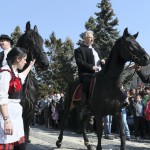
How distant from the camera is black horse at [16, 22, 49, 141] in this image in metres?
7.67

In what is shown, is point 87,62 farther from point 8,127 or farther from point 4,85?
point 8,127

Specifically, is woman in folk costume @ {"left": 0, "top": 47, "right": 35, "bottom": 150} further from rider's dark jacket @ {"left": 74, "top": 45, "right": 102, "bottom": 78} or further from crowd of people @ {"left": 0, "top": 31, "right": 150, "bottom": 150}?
rider's dark jacket @ {"left": 74, "top": 45, "right": 102, "bottom": 78}

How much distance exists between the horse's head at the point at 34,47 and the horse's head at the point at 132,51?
195cm

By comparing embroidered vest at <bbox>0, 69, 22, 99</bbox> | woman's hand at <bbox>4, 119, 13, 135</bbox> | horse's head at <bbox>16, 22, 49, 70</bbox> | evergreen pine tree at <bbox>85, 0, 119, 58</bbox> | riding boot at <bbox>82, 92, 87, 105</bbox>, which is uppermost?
evergreen pine tree at <bbox>85, 0, 119, 58</bbox>

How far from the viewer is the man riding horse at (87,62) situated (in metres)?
9.40

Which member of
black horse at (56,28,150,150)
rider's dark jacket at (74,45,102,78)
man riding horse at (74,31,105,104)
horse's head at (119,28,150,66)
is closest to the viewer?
horse's head at (119,28,150,66)

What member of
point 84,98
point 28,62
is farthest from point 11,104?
point 84,98

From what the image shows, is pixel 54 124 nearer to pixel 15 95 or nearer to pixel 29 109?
pixel 29 109

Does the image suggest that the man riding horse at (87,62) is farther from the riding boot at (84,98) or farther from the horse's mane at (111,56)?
the horse's mane at (111,56)

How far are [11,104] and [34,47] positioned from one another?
2.80 m

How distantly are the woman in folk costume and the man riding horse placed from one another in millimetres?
4031

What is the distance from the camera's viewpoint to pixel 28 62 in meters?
7.96

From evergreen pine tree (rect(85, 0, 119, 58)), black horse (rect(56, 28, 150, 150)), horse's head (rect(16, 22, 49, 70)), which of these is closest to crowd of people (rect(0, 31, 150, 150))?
horse's head (rect(16, 22, 49, 70))

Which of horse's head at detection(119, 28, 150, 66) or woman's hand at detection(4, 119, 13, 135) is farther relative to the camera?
horse's head at detection(119, 28, 150, 66)
